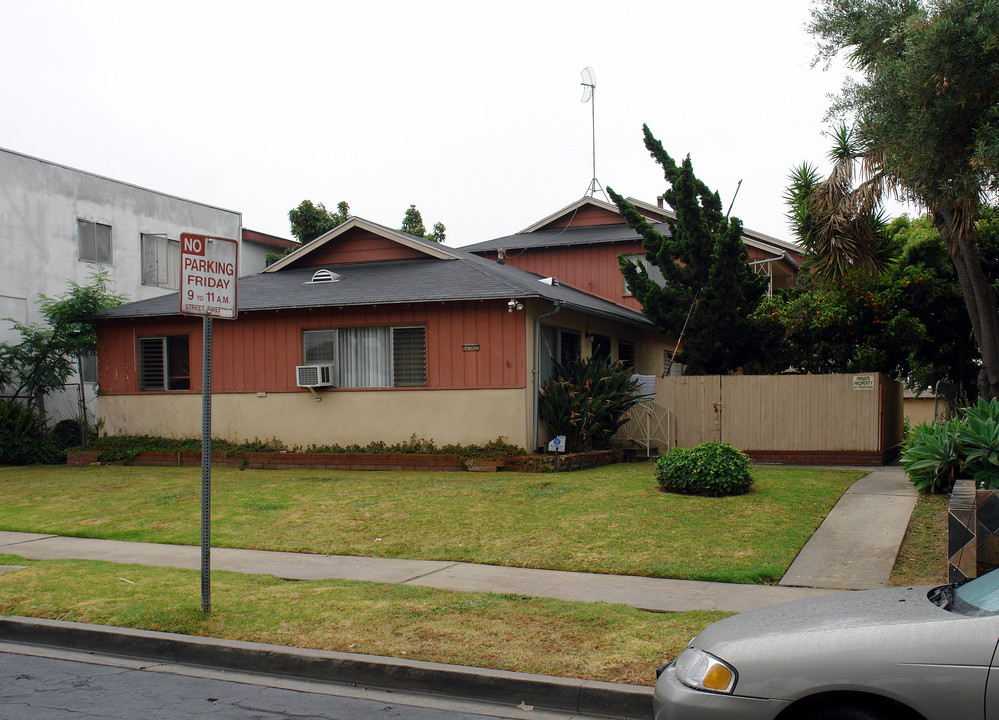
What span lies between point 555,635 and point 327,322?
12.8 m

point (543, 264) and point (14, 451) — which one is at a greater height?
point (543, 264)

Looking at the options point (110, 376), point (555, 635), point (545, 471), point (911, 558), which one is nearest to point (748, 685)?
point (555, 635)

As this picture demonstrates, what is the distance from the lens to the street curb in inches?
214

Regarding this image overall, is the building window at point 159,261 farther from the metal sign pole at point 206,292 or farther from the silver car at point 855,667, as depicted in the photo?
the silver car at point 855,667

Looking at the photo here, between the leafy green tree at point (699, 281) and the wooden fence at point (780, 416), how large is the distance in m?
1.34

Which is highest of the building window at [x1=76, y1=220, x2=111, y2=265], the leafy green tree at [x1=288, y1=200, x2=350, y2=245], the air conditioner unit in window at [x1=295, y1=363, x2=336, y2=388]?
the leafy green tree at [x1=288, y1=200, x2=350, y2=245]

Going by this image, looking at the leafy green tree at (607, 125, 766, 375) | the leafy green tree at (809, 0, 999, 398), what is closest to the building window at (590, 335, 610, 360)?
the leafy green tree at (607, 125, 766, 375)

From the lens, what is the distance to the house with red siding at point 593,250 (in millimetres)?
24359

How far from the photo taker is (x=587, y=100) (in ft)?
82.0

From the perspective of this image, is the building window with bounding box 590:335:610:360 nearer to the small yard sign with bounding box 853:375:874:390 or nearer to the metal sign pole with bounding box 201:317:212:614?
the small yard sign with bounding box 853:375:874:390

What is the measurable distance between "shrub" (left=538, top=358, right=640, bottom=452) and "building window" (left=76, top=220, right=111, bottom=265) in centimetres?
1579

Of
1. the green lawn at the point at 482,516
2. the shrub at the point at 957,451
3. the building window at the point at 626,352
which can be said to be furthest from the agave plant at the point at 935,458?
the building window at the point at 626,352

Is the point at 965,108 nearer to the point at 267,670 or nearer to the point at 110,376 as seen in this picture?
the point at 267,670

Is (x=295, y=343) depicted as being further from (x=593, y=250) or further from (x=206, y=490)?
(x=206, y=490)
